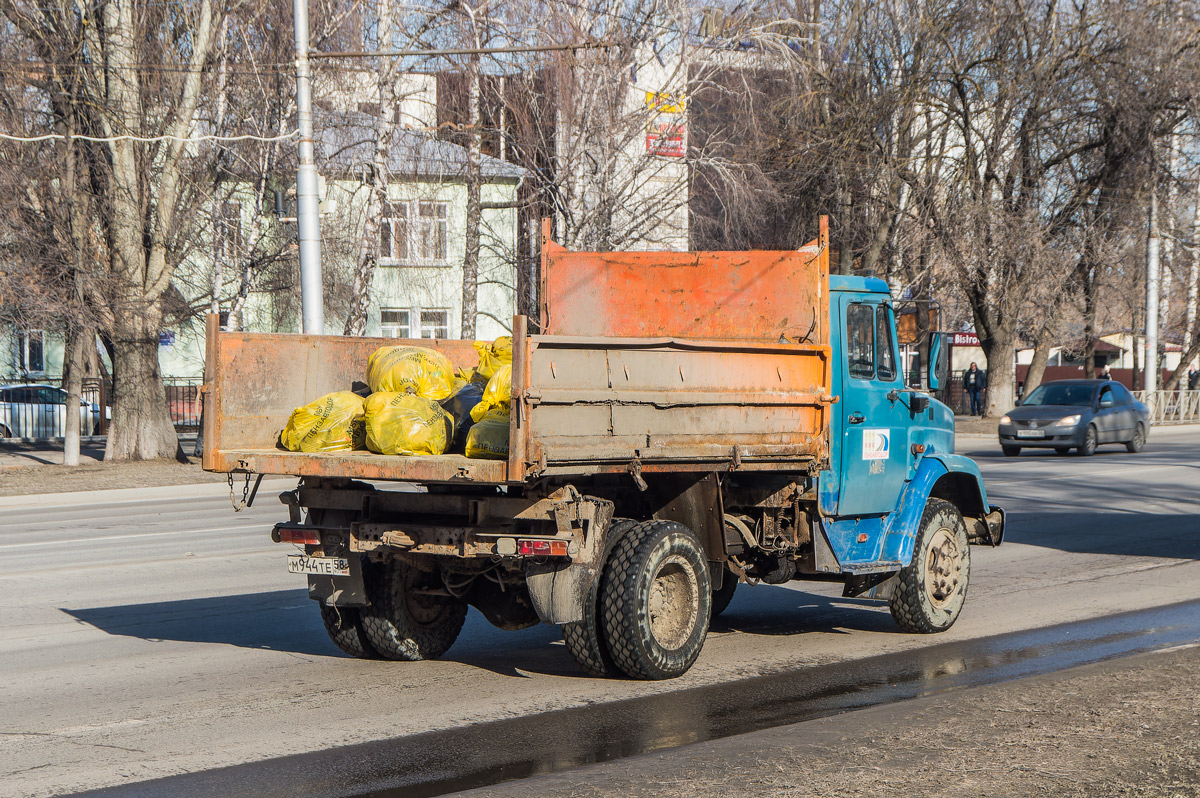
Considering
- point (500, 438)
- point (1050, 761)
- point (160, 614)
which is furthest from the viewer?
point (160, 614)

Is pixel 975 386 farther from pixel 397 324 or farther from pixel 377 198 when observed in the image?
pixel 377 198

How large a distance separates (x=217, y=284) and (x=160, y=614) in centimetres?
1801

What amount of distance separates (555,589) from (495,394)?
1.12m

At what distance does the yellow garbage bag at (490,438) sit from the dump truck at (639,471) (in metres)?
0.14

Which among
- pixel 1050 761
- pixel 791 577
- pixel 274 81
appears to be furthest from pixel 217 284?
pixel 1050 761

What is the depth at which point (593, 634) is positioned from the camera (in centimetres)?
691

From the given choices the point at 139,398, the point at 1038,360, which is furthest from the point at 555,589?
the point at 1038,360

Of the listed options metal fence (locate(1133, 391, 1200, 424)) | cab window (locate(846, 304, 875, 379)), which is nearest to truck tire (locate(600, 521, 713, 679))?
cab window (locate(846, 304, 875, 379))

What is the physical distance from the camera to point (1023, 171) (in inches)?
1407

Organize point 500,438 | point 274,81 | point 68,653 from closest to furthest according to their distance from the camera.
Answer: point 500,438 → point 68,653 → point 274,81

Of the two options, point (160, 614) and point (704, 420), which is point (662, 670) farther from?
point (160, 614)

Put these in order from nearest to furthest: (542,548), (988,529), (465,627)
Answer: (542,548) < (465,627) < (988,529)

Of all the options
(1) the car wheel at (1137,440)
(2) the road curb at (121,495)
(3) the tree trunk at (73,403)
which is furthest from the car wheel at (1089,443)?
(3) the tree trunk at (73,403)

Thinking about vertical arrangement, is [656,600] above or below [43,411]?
below
